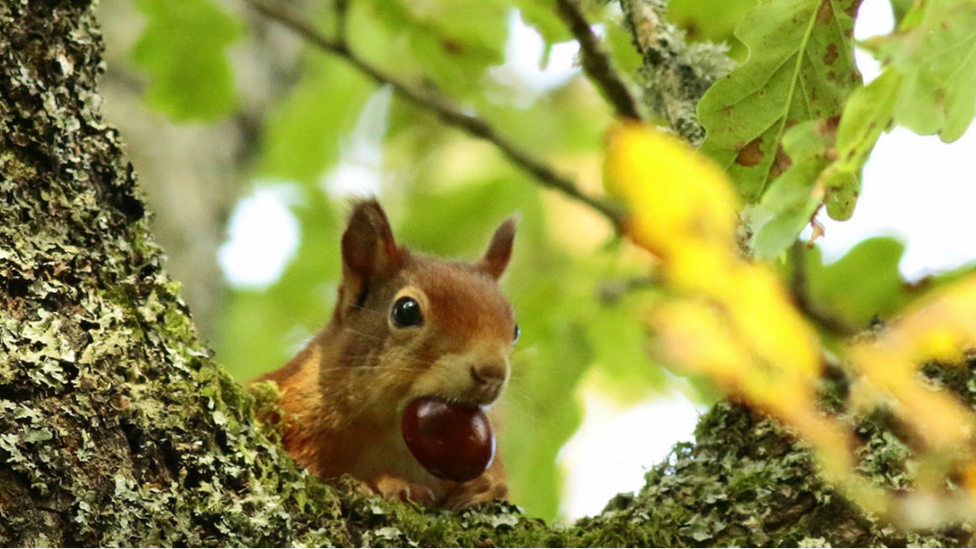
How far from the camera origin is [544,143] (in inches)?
233

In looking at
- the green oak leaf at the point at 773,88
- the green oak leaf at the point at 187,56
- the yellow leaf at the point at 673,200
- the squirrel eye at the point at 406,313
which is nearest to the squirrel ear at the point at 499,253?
the squirrel eye at the point at 406,313

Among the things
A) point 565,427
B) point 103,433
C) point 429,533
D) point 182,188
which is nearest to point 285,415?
point 565,427

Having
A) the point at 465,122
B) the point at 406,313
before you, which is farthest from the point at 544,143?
the point at 406,313

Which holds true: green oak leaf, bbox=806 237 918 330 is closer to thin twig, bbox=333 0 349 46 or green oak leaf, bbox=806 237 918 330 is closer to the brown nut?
the brown nut

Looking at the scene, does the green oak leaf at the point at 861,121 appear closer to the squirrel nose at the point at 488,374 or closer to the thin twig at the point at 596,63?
the thin twig at the point at 596,63

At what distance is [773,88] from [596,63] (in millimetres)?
1166

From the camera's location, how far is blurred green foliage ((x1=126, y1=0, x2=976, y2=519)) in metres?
1.22

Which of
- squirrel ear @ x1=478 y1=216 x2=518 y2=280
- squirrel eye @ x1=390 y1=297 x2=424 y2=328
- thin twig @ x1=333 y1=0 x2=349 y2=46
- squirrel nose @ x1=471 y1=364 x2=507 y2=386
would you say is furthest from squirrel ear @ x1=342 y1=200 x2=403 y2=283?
squirrel nose @ x1=471 y1=364 x2=507 y2=386

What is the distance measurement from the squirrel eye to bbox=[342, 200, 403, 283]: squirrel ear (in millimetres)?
222

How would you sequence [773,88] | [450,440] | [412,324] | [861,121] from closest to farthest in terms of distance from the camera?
[861,121]
[773,88]
[450,440]
[412,324]

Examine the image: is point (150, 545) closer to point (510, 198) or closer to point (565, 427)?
point (565, 427)

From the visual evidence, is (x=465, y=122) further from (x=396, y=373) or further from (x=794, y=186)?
(x=794, y=186)

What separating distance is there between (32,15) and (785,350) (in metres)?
1.49

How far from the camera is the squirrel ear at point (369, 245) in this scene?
3227 mm
